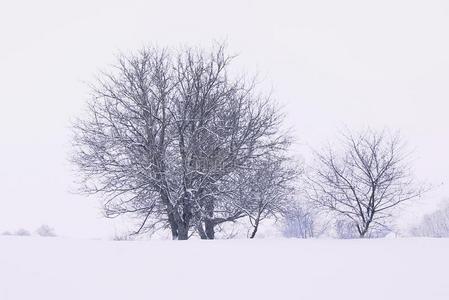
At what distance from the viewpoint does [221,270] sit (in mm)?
5965

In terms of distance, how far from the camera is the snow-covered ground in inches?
197

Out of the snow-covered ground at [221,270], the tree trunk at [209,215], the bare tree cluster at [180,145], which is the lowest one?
the snow-covered ground at [221,270]

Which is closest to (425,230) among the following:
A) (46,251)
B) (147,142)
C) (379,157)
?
(379,157)

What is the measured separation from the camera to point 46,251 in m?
7.08

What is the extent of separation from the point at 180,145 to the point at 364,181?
837 centimetres

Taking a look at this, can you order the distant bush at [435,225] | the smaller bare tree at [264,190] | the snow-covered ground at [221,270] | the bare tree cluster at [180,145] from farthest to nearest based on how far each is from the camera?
the distant bush at [435,225] < the smaller bare tree at [264,190] < the bare tree cluster at [180,145] < the snow-covered ground at [221,270]

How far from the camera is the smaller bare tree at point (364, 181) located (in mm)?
17219

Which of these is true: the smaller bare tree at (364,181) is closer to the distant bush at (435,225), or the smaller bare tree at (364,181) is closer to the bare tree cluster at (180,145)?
the bare tree cluster at (180,145)

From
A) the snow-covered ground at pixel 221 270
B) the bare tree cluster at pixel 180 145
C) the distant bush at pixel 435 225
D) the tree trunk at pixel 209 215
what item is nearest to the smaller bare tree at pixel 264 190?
the bare tree cluster at pixel 180 145

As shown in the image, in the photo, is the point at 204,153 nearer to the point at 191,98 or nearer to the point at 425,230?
the point at 191,98

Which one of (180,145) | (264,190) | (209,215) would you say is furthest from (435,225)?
(180,145)

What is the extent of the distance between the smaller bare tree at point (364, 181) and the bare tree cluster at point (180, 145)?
7.65ft

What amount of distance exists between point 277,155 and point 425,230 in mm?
55340

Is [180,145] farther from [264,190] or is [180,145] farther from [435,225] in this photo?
[435,225]
